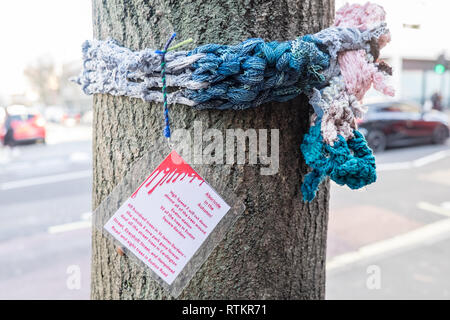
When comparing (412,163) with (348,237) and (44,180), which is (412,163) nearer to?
(348,237)

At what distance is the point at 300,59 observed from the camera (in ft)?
2.50

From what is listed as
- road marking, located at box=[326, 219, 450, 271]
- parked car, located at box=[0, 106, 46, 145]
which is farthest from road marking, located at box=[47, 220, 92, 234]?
parked car, located at box=[0, 106, 46, 145]

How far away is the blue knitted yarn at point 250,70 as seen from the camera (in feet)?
2.45

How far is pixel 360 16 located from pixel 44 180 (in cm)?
801

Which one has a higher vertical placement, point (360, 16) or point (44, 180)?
point (360, 16)

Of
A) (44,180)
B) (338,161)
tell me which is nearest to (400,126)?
(44,180)

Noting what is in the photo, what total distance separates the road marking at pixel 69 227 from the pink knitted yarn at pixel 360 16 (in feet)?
15.3

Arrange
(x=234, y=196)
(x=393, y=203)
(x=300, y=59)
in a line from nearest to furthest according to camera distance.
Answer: (x=300, y=59) < (x=234, y=196) < (x=393, y=203)

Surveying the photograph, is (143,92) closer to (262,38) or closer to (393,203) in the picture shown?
(262,38)

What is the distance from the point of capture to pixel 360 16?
3.03 feet

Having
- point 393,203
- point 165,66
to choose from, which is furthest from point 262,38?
point 393,203

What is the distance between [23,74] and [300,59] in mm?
47669
